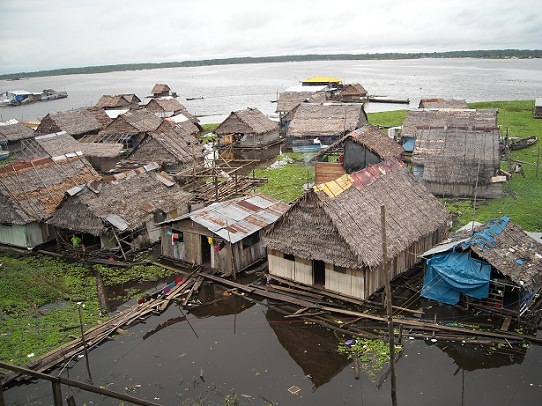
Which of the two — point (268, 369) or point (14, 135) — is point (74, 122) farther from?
point (268, 369)

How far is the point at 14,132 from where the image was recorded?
42.6 metres

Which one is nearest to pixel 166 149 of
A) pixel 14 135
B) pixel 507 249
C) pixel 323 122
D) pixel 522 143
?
pixel 323 122

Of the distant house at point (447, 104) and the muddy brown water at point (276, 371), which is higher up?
the distant house at point (447, 104)

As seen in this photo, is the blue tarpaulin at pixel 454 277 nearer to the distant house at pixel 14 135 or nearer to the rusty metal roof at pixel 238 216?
the rusty metal roof at pixel 238 216

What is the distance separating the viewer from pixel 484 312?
47.0ft

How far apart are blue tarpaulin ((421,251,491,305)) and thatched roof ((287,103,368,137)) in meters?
24.1

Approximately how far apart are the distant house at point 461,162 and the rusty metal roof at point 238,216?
10.1 metres

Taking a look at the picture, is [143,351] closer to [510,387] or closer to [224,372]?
[224,372]

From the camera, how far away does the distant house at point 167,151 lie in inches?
1226

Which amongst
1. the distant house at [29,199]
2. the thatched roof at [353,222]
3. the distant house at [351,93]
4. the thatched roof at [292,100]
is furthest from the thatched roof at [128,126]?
the distant house at [351,93]

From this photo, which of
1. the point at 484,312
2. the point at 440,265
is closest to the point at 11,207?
the point at 440,265

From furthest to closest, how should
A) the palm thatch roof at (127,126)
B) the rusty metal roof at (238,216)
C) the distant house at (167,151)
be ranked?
the palm thatch roof at (127,126), the distant house at (167,151), the rusty metal roof at (238,216)

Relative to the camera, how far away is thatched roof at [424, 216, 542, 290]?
13602 millimetres


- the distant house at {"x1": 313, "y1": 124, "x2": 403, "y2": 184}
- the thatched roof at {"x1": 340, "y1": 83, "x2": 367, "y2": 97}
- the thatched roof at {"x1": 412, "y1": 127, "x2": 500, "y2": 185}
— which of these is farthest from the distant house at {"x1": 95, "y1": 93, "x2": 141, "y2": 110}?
the thatched roof at {"x1": 412, "y1": 127, "x2": 500, "y2": 185}
